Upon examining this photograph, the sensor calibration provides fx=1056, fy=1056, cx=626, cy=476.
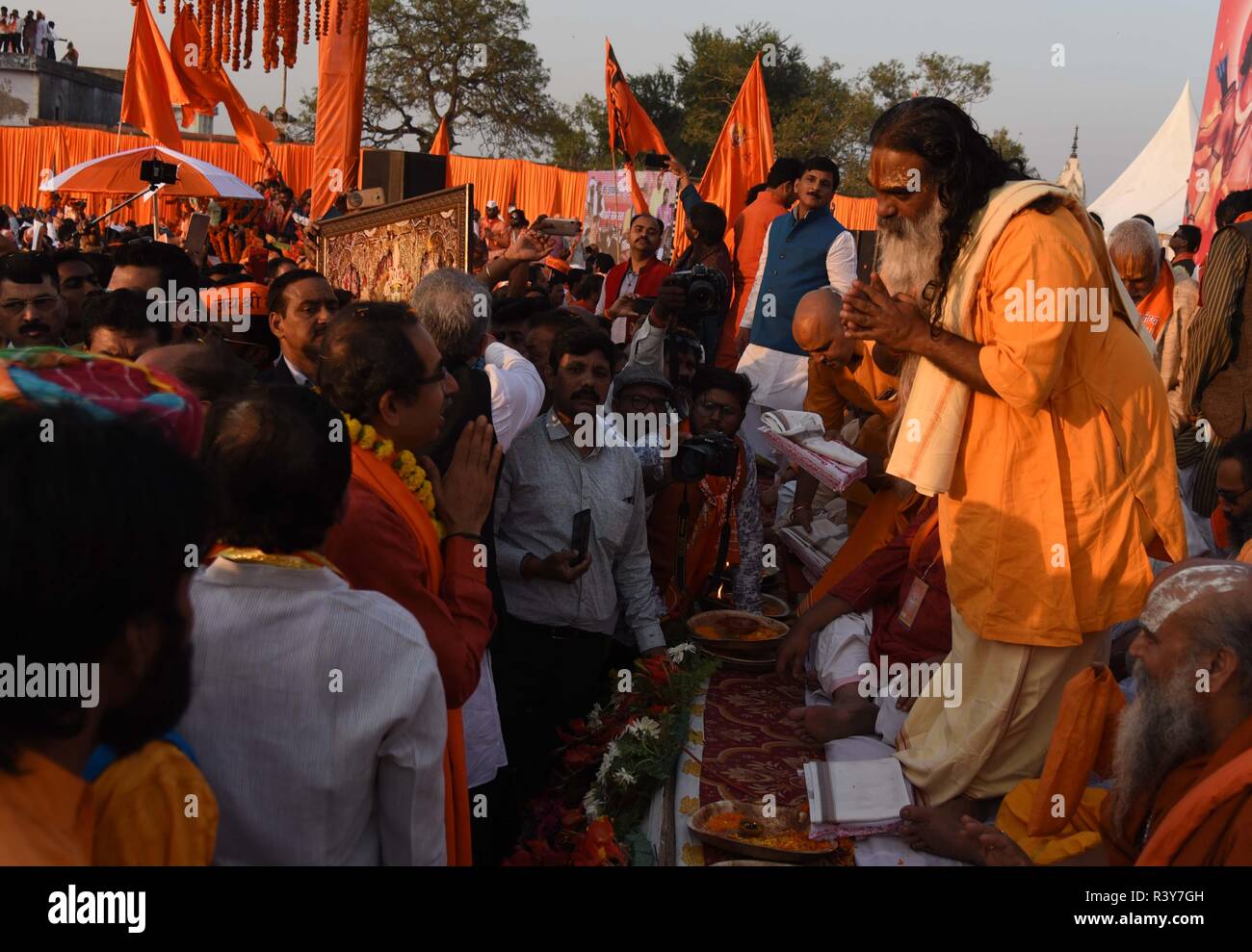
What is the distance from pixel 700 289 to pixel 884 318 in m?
2.44

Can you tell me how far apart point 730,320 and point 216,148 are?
2132 cm

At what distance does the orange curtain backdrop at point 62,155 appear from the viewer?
81.6 feet

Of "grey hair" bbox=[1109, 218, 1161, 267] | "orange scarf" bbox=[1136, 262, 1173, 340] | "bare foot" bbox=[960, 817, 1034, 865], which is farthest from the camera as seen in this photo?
"orange scarf" bbox=[1136, 262, 1173, 340]

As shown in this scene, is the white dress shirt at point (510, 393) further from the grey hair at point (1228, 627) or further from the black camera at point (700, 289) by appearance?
the grey hair at point (1228, 627)

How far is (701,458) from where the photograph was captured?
4168 millimetres

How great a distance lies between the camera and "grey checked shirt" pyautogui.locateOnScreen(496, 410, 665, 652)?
11.9ft

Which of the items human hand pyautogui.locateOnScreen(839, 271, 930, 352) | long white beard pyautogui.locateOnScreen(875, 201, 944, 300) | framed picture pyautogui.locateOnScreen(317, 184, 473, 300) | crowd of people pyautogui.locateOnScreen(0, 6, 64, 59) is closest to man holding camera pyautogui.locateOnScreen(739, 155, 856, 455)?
framed picture pyautogui.locateOnScreen(317, 184, 473, 300)

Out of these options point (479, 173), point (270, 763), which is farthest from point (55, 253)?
point (479, 173)

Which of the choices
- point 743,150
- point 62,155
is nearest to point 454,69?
point 62,155

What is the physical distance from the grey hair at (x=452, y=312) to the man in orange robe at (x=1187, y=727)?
6.57 ft

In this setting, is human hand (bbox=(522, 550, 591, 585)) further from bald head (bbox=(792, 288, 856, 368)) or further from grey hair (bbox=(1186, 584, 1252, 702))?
grey hair (bbox=(1186, 584, 1252, 702))

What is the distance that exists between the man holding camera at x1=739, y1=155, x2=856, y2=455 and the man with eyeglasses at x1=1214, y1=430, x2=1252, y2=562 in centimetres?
245

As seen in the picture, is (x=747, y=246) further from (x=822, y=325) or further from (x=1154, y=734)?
(x=1154, y=734)

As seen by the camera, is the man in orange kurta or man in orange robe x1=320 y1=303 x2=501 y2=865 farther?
the man in orange kurta
